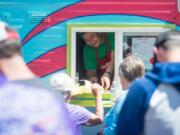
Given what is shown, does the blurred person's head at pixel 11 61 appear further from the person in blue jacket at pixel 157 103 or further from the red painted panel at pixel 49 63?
the red painted panel at pixel 49 63

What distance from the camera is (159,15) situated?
5.03 m

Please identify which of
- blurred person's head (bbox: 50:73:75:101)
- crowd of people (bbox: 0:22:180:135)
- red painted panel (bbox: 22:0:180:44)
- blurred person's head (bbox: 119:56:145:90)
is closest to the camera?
crowd of people (bbox: 0:22:180:135)

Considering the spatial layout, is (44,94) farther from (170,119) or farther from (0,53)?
(170,119)

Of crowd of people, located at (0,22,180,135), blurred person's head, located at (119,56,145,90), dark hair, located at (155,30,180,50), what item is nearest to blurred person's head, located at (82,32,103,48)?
crowd of people, located at (0,22,180,135)

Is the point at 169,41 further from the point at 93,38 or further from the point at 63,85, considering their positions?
the point at 93,38

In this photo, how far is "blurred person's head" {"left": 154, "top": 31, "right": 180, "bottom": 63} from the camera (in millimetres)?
2775

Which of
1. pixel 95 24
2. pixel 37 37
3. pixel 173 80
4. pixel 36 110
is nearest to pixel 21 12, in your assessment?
pixel 37 37

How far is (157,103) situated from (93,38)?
2.48 metres

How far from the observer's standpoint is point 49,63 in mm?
5023

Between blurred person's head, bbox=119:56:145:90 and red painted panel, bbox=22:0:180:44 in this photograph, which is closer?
blurred person's head, bbox=119:56:145:90

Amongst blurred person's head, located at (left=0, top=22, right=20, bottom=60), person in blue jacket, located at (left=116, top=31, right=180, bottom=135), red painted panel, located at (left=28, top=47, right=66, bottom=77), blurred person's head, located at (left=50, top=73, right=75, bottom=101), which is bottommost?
red painted panel, located at (left=28, top=47, right=66, bottom=77)

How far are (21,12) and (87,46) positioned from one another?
71cm

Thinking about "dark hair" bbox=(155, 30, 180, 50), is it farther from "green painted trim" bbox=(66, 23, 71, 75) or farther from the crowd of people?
"green painted trim" bbox=(66, 23, 71, 75)

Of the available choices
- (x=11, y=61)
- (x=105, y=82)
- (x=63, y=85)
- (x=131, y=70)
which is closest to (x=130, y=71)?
(x=131, y=70)
